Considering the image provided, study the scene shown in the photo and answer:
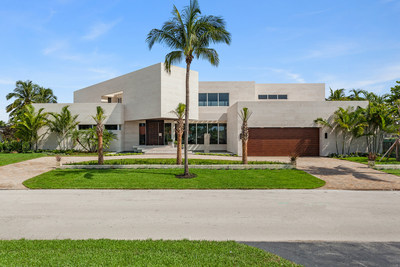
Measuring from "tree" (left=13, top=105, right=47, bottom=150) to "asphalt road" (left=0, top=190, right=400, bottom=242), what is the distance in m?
16.4

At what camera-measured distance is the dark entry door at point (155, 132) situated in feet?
78.5

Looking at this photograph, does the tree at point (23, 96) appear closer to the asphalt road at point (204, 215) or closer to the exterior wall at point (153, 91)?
the exterior wall at point (153, 91)

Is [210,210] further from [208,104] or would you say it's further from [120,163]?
[208,104]

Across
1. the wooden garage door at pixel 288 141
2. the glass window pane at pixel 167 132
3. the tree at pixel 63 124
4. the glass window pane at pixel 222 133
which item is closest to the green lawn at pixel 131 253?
the wooden garage door at pixel 288 141

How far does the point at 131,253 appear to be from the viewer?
3.93 m

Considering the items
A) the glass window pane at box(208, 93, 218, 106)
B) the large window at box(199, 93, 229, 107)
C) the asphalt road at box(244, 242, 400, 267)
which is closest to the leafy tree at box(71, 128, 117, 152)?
the large window at box(199, 93, 229, 107)

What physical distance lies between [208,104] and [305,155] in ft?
39.9

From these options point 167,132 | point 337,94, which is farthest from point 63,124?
point 337,94

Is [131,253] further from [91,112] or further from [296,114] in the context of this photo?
[91,112]

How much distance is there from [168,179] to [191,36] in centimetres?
691

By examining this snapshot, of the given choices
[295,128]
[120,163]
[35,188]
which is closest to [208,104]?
[295,128]

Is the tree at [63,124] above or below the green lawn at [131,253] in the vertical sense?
above

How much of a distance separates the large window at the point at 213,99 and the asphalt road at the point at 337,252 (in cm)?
2274

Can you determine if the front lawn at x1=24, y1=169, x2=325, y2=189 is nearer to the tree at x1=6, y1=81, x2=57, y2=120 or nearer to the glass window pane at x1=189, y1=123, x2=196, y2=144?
the glass window pane at x1=189, y1=123, x2=196, y2=144
